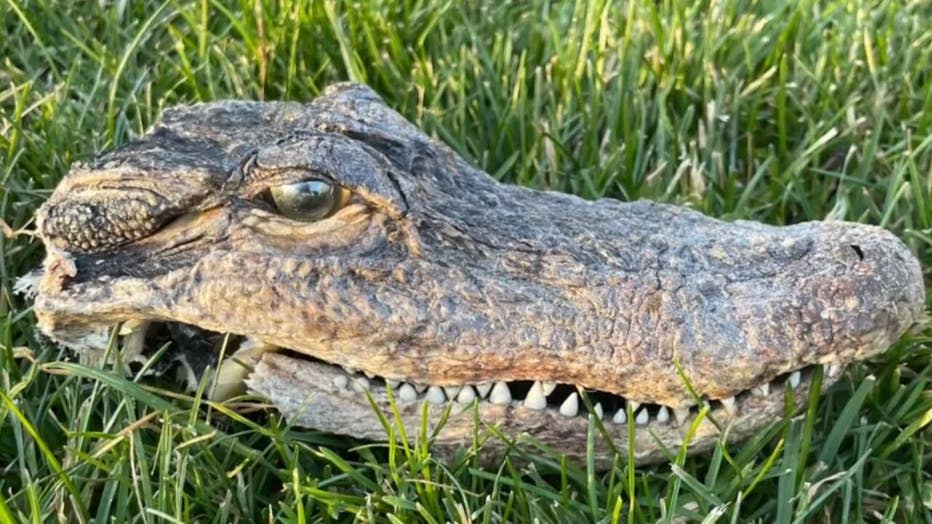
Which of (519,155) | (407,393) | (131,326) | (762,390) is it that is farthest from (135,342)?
(519,155)

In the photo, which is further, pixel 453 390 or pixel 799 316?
pixel 453 390

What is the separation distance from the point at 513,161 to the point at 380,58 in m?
0.72

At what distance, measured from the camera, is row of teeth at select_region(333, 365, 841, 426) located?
→ 7.22 feet

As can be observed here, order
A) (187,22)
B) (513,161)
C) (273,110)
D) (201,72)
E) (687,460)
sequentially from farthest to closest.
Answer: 1. (187,22)
2. (201,72)
3. (513,161)
4. (273,110)
5. (687,460)

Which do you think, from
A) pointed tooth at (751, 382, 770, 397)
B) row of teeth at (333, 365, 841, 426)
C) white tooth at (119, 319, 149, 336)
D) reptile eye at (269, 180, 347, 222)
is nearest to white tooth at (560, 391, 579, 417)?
row of teeth at (333, 365, 841, 426)

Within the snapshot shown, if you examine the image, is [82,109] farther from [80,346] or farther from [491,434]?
[491,434]

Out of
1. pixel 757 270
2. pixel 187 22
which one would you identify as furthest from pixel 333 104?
pixel 187 22

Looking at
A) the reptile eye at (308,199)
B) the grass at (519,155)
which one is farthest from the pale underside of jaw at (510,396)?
the reptile eye at (308,199)

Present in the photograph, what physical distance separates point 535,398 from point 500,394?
0.25ft

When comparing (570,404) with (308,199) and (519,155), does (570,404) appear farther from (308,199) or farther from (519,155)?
(519,155)

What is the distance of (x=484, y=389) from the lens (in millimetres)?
2234

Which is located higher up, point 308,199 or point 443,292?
point 308,199

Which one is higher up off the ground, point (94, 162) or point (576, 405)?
point (94, 162)

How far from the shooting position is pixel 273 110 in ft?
8.30
